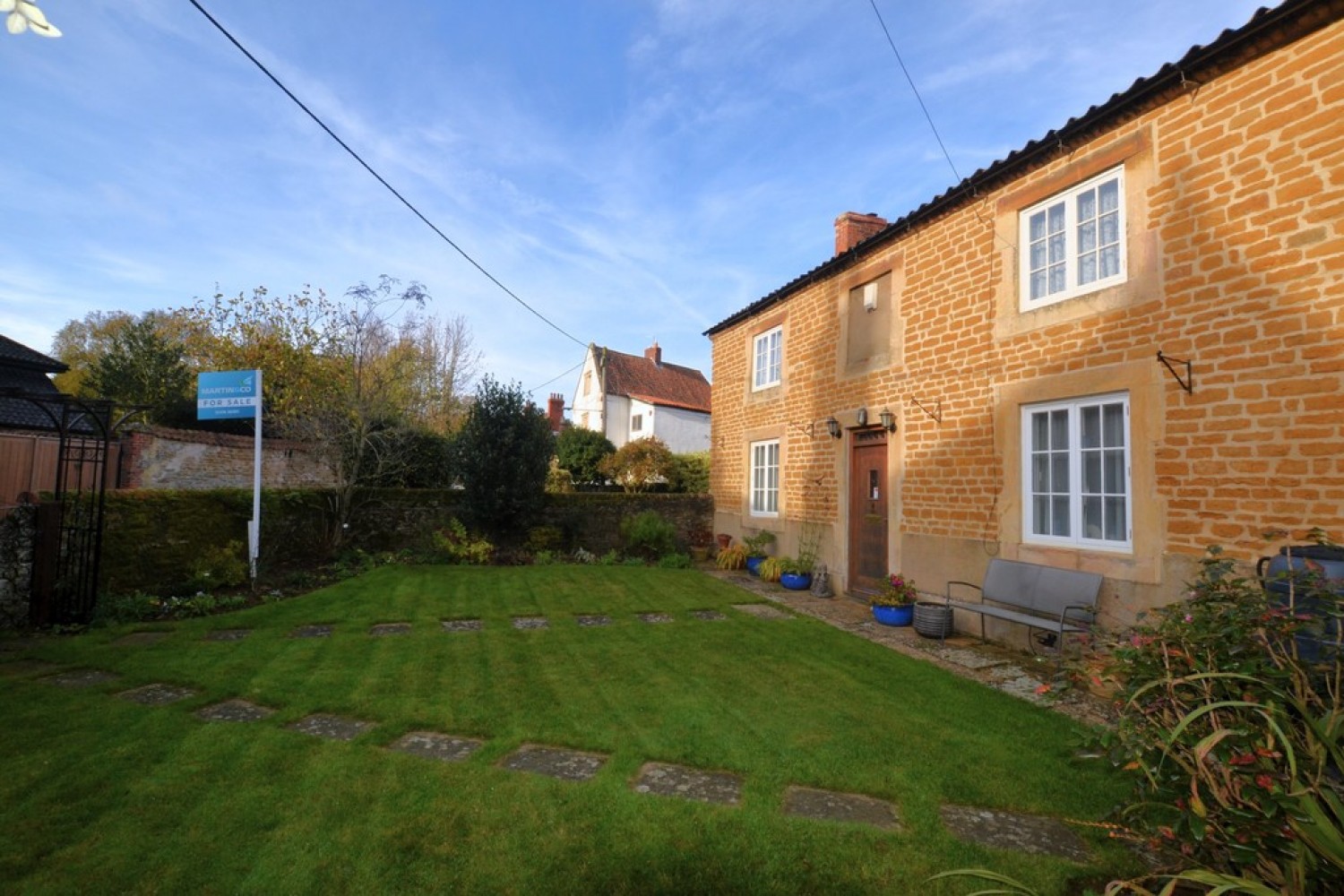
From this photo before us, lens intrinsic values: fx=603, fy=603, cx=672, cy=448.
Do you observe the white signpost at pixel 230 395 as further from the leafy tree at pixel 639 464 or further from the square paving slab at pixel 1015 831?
the leafy tree at pixel 639 464

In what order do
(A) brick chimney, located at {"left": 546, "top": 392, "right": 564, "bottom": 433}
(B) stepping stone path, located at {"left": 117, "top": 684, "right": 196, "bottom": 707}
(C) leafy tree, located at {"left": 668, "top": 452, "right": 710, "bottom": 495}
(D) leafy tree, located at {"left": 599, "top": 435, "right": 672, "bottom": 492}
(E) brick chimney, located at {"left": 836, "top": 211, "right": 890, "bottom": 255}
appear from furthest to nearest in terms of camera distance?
1. (A) brick chimney, located at {"left": 546, "top": 392, "right": 564, "bottom": 433}
2. (C) leafy tree, located at {"left": 668, "top": 452, "right": 710, "bottom": 495}
3. (D) leafy tree, located at {"left": 599, "top": 435, "right": 672, "bottom": 492}
4. (E) brick chimney, located at {"left": 836, "top": 211, "right": 890, "bottom": 255}
5. (B) stepping stone path, located at {"left": 117, "top": 684, "right": 196, "bottom": 707}

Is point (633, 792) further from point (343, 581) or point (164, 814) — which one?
point (343, 581)

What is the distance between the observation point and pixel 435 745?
384 cm

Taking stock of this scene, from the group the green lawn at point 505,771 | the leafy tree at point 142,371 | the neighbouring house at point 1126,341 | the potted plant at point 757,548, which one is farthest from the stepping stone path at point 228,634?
the leafy tree at point 142,371

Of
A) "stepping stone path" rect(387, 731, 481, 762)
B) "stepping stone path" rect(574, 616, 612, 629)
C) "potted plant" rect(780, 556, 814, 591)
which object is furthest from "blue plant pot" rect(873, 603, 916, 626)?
"stepping stone path" rect(387, 731, 481, 762)

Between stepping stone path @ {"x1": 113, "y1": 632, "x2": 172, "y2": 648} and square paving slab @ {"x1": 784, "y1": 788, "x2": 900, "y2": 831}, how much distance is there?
642cm

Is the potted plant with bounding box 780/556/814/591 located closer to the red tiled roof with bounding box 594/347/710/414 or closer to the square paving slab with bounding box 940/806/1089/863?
the square paving slab with bounding box 940/806/1089/863

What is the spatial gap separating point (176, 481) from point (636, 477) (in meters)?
11.2

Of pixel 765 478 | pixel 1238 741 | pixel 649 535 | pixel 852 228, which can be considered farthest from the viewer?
pixel 649 535

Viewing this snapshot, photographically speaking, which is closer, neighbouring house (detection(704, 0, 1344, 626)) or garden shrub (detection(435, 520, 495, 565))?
neighbouring house (detection(704, 0, 1344, 626))

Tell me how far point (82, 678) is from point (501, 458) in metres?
7.57

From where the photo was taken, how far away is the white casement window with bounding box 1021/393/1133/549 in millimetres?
5797

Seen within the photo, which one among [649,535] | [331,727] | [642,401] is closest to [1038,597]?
[331,727]

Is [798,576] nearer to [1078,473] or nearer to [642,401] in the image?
[1078,473]
